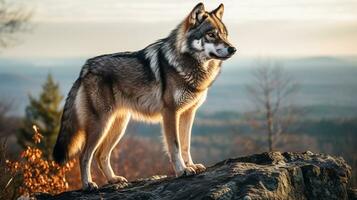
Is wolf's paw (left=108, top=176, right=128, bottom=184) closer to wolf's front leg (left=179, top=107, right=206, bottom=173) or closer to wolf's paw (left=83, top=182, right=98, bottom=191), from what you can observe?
wolf's paw (left=83, top=182, right=98, bottom=191)

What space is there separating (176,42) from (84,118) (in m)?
1.74

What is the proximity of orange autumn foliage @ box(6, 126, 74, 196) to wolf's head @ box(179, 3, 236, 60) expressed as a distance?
3.42 m

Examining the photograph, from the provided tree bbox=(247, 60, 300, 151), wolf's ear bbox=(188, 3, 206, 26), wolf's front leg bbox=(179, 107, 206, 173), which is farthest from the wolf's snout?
tree bbox=(247, 60, 300, 151)

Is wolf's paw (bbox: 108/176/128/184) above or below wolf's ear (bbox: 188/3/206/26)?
below

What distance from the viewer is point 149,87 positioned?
28.4ft

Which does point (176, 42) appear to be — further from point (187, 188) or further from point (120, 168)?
point (120, 168)

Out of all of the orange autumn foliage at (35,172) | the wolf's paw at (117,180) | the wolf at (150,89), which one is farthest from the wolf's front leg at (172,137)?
the orange autumn foliage at (35,172)

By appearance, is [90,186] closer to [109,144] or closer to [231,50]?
[109,144]

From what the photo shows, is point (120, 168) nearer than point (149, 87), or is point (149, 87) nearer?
point (149, 87)

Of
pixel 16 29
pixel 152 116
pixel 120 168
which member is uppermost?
pixel 16 29

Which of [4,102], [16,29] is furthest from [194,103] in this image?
[4,102]

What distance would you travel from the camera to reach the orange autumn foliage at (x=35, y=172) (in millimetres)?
10484

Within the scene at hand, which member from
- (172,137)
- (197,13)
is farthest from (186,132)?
(197,13)

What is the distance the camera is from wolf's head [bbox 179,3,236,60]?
8.20m
